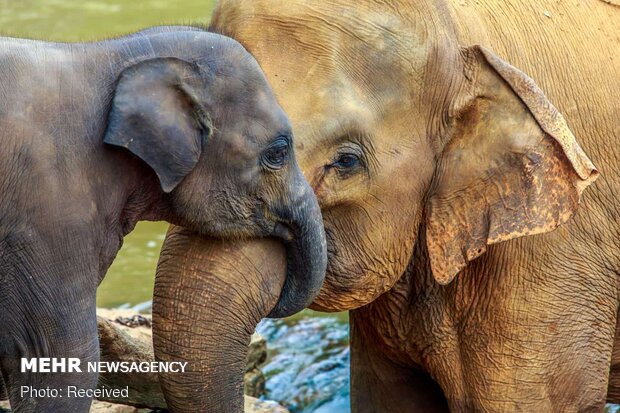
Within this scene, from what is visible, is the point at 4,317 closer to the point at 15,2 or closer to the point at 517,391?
the point at 517,391

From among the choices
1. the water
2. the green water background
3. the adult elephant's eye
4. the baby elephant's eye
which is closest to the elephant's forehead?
the adult elephant's eye

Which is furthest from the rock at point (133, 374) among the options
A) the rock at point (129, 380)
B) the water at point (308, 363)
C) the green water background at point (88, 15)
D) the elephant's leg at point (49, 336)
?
the green water background at point (88, 15)

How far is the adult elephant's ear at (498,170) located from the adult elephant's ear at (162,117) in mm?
953

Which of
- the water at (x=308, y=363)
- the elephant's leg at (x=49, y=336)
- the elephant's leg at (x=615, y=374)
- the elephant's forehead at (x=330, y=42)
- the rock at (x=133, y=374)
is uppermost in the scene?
the water at (x=308, y=363)

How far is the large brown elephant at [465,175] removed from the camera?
488 centimetres

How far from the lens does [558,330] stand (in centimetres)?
532

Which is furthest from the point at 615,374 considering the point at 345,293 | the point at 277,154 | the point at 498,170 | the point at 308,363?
the point at 308,363

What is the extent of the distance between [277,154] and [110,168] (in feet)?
1.55

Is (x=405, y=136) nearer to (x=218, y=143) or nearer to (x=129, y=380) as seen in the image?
(x=218, y=143)

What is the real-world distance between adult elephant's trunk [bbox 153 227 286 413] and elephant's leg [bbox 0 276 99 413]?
0.25m

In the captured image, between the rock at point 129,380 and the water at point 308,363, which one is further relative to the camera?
the water at point 308,363

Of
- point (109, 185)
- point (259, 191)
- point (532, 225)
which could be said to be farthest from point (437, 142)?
point (109, 185)

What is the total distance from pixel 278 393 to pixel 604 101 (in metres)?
2.52

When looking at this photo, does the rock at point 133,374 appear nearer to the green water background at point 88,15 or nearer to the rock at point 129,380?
the rock at point 129,380
